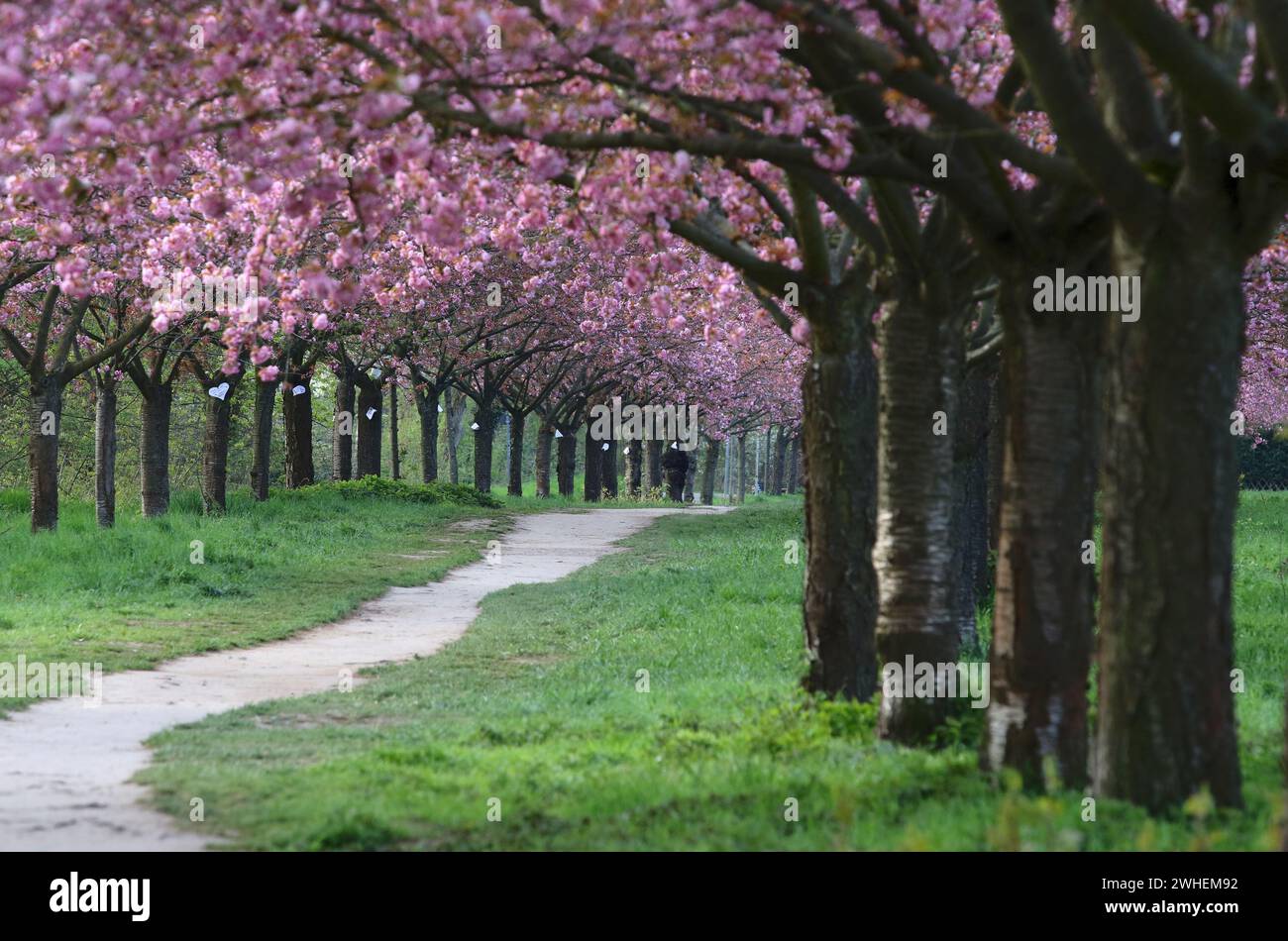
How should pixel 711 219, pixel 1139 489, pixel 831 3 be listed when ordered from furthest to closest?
1. pixel 711 219
2. pixel 831 3
3. pixel 1139 489

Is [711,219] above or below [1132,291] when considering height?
above

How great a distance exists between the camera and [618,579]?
83.6ft

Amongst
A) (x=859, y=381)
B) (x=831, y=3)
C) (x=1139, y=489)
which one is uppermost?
(x=831, y=3)

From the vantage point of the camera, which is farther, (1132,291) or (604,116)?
(604,116)

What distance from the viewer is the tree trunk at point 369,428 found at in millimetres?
44375

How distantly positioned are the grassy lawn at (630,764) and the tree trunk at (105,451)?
40.5ft

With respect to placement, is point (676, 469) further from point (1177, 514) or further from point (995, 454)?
point (1177, 514)

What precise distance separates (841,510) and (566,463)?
163 ft

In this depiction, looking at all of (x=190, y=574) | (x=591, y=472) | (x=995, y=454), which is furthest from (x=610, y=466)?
(x=995, y=454)

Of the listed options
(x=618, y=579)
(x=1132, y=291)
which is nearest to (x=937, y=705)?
(x=1132, y=291)

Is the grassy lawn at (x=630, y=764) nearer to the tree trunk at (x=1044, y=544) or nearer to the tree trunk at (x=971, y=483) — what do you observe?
the tree trunk at (x=1044, y=544)
